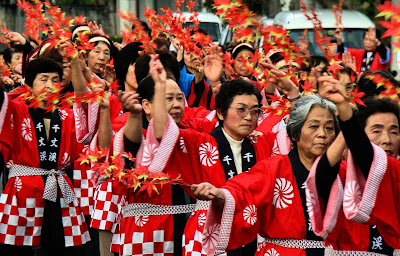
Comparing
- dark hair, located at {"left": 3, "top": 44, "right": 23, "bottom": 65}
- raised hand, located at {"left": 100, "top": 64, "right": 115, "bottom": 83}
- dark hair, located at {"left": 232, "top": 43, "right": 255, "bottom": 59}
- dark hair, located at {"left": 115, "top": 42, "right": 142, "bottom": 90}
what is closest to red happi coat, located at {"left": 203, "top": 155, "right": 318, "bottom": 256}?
dark hair, located at {"left": 115, "top": 42, "right": 142, "bottom": 90}

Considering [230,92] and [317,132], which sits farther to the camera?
[230,92]

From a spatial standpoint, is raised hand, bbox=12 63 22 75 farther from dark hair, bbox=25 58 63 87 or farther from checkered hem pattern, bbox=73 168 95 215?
dark hair, bbox=25 58 63 87

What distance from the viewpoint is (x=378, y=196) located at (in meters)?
4.04

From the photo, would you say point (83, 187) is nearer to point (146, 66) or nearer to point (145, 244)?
point (146, 66)

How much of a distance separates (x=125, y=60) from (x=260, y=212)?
262 centimetres

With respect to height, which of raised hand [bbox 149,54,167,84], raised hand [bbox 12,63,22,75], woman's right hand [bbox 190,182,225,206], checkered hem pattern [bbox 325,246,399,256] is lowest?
raised hand [bbox 12,63,22,75]

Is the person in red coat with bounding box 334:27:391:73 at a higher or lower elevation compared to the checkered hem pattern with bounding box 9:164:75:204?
higher

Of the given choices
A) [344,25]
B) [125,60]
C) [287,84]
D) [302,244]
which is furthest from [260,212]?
[344,25]

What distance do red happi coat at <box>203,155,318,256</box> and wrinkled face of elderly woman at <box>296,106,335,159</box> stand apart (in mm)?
166

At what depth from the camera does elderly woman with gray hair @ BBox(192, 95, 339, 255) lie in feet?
14.6

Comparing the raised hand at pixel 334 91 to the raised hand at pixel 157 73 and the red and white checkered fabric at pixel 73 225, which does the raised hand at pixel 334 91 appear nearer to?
the raised hand at pixel 157 73

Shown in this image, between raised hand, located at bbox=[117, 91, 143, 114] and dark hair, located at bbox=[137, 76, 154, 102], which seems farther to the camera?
dark hair, located at bbox=[137, 76, 154, 102]

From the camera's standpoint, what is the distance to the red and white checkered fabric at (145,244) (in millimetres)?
5371

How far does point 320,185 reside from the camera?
423 cm
